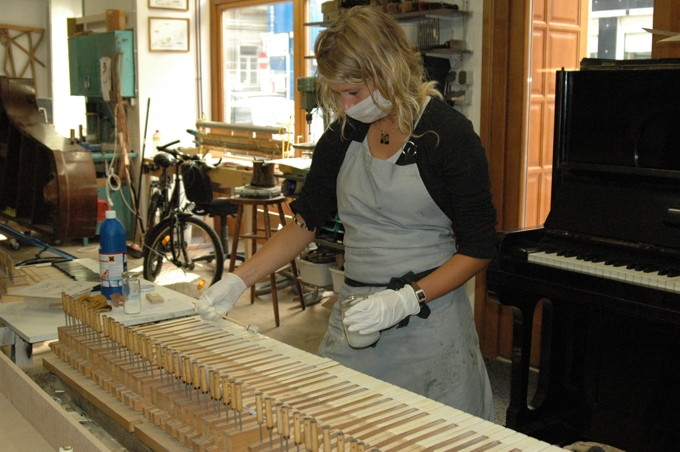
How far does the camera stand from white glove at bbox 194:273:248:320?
84.8 inches

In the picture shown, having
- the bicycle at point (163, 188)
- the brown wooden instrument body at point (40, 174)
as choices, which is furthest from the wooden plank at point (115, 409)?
the bicycle at point (163, 188)

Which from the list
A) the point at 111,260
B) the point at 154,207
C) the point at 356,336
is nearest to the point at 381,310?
the point at 356,336

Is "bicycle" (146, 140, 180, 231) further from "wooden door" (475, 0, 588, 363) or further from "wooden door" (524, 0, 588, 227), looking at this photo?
"wooden door" (524, 0, 588, 227)

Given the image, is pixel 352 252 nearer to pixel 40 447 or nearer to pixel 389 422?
pixel 389 422

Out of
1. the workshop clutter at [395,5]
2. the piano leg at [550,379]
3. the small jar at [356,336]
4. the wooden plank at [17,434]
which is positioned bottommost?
the piano leg at [550,379]

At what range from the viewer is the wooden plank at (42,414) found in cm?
148

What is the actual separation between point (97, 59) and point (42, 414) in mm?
6813

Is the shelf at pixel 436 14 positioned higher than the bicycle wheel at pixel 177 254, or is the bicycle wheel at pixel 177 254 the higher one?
the shelf at pixel 436 14

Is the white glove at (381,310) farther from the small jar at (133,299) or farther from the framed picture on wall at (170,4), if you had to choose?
the framed picture on wall at (170,4)

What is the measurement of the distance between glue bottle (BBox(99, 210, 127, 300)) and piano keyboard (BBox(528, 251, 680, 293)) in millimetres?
1514

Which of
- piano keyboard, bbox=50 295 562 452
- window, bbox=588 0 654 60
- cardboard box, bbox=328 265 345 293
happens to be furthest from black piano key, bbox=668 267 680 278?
cardboard box, bbox=328 265 345 293

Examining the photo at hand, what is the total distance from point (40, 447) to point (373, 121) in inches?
45.5

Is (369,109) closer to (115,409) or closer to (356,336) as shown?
(356,336)

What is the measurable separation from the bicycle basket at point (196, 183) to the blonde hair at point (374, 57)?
4.13 metres
